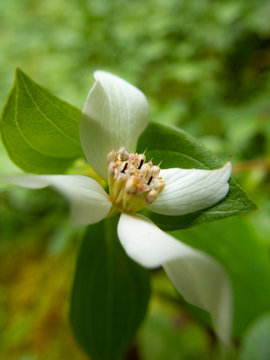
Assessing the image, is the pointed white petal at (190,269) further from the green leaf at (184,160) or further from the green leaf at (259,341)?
the green leaf at (259,341)

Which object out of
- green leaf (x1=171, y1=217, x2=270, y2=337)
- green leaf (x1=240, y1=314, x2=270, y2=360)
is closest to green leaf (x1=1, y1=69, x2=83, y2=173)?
green leaf (x1=171, y1=217, x2=270, y2=337)

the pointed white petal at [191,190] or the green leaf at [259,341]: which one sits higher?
the pointed white petal at [191,190]

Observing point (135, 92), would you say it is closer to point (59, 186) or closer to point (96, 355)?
point (59, 186)

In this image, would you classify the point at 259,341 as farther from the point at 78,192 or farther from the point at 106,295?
the point at 78,192

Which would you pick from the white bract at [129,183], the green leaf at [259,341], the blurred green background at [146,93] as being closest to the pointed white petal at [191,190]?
the white bract at [129,183]

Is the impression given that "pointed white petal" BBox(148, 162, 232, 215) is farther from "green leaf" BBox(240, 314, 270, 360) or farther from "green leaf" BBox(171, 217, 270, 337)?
"green leaf" BBox(240, 314, 270, 360)

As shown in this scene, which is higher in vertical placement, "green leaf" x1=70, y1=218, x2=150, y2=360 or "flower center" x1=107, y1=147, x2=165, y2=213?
"flower center" x1=107, y1=147, x2=165, y2=213
